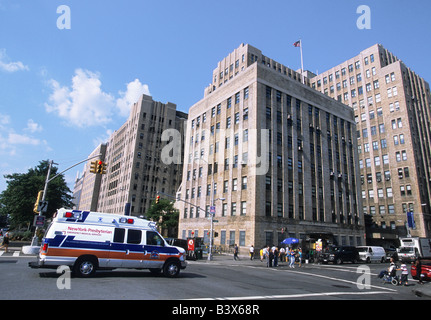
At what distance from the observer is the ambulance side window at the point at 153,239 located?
1313 centimetres

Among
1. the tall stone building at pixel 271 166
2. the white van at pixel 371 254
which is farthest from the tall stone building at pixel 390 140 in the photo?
the white van at pixel 371 254

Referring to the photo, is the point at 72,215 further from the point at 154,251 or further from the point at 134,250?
the point at 154,251

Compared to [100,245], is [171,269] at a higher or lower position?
lower

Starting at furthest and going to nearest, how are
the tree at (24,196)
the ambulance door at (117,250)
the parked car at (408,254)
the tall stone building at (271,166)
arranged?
1. the tree at (24,196)
2. the tall stone building at (271,166)
3. the parked car at (408,254)
4. the ambulance door at (117,250)

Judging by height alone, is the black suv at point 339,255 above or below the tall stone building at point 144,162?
below

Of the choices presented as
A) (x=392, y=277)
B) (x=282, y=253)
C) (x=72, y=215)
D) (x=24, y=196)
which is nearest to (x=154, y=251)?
(x=72, y=215)

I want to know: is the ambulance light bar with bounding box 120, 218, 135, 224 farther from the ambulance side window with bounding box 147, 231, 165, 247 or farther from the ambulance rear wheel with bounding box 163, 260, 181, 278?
the ambulance rear wheel with bounding box 163, 260, 181, 278

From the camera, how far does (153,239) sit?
13.3 meters

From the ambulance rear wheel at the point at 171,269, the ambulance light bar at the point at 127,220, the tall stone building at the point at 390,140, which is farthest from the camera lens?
the tall stone building at the point at 390,140

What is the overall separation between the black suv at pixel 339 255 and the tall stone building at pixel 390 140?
29570 mm

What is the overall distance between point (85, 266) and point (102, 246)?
993 mm

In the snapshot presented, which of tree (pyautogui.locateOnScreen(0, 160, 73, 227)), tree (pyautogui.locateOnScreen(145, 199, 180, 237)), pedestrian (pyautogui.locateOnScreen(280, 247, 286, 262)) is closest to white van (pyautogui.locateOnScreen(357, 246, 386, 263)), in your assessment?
pedestrian (pyautogui.locateOnScreen(280, 247, 286, 262))

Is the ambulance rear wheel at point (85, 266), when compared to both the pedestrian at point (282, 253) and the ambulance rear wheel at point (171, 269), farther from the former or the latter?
the pedestrian at point (282, 253)

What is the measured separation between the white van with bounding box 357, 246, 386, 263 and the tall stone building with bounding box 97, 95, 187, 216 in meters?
62.8
